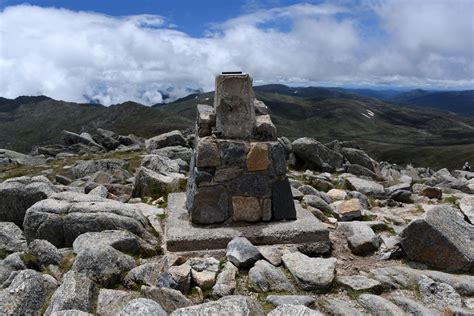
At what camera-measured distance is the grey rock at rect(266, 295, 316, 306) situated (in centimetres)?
754

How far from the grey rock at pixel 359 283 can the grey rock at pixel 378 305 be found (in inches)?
13.4

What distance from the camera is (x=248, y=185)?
35.7 ft

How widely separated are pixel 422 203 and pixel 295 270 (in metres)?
10.0

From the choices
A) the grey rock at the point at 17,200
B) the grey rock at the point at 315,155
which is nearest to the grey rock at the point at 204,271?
the grey rock at the point at 17,200

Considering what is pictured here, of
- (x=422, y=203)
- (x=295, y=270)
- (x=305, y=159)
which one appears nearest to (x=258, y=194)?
(x=295, y=270)

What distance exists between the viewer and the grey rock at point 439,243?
30.2 ft

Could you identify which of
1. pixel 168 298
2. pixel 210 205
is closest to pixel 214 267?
pixel 168 298

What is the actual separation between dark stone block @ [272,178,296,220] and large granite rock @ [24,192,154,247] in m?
3.03

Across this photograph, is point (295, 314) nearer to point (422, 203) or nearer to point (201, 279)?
point (201, 279)

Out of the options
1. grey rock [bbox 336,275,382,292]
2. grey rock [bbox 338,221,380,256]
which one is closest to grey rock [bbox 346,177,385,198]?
grey rock [bbox 338,221,380,256]

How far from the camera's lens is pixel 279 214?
437 inches

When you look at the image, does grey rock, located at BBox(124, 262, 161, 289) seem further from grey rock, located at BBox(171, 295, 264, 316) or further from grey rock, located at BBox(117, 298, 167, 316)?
grey rock, located at BBox(171, 295, 264, 316)

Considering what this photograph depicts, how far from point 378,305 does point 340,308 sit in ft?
2.17

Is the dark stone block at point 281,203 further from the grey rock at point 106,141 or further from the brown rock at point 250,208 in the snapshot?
the grey rock at point 106,141
